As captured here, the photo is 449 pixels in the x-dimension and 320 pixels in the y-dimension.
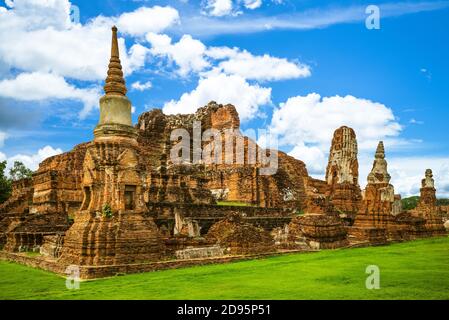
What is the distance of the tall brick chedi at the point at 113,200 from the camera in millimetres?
12758

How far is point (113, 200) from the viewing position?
45.0 ft

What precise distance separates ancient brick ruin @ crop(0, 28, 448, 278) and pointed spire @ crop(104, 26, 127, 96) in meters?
0.03

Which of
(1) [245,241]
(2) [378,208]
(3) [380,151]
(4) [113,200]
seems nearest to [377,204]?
(2) [378,208]

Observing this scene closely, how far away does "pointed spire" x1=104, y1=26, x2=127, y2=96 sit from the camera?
1455 cm

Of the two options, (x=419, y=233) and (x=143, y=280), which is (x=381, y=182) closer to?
(x=419, y=233)

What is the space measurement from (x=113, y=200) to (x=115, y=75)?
416 cm

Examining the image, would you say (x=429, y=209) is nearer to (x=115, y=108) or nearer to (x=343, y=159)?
(x=115, y=108)

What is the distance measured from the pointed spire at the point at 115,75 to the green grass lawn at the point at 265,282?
237 inches

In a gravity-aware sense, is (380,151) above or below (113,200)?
above

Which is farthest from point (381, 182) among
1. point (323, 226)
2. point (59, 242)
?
point (59, 242)

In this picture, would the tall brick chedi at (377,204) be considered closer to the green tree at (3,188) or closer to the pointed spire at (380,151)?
the pointed spire at (380,151)

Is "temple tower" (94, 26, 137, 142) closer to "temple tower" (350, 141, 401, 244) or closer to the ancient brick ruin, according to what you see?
the ancient brick ruin

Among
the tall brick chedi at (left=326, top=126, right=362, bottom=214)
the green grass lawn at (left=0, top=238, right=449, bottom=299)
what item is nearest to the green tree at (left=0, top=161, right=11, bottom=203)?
the green grass lawn at (left=0, top=238, right=449, bottom=299)
